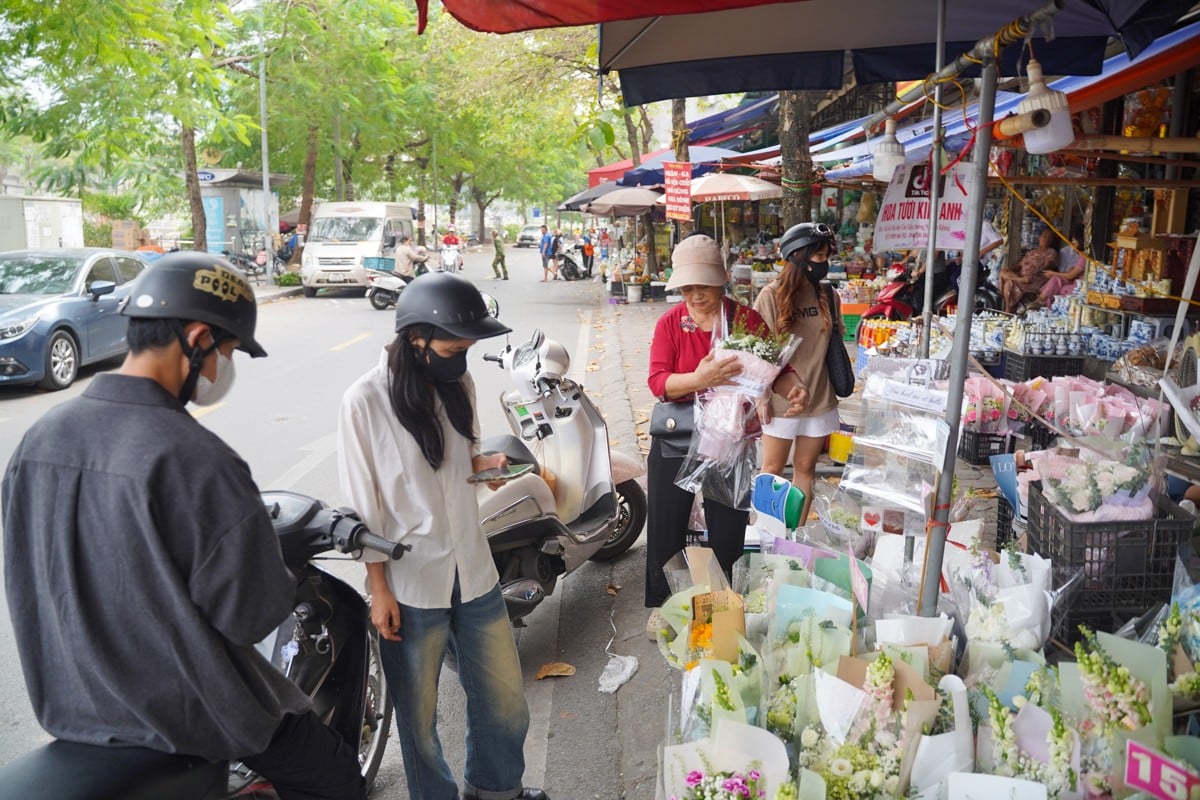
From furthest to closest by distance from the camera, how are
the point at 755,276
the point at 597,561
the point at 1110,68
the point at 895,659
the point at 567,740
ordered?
the point at 755,276, the point at 1110,68, the point at 597,561, the point at 567,740, the point at 895,659

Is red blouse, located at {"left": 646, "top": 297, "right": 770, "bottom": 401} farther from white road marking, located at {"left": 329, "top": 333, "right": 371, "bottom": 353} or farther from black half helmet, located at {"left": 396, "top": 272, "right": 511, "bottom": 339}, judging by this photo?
white road marking, located at {"left": 329, "top": 333, "right": 371, "bottom": 353}

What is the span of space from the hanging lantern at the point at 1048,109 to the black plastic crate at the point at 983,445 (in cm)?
405

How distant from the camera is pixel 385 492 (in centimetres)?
294

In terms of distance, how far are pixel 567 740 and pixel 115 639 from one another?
2.44m

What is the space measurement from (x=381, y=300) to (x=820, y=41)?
16.5 meters

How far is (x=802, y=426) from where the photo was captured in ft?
17.4

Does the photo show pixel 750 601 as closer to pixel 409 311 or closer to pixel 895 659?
pixel 895 659

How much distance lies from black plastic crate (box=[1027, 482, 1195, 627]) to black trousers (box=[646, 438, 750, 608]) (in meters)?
1.54

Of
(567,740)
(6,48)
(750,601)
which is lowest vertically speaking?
(567,740)

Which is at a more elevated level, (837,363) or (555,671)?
(837,363)

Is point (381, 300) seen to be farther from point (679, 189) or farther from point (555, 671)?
point (555, 671)

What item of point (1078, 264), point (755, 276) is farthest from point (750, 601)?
point (755, 276)

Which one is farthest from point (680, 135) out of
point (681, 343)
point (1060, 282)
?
point (681, 343)

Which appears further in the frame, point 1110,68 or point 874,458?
point 1110,68
